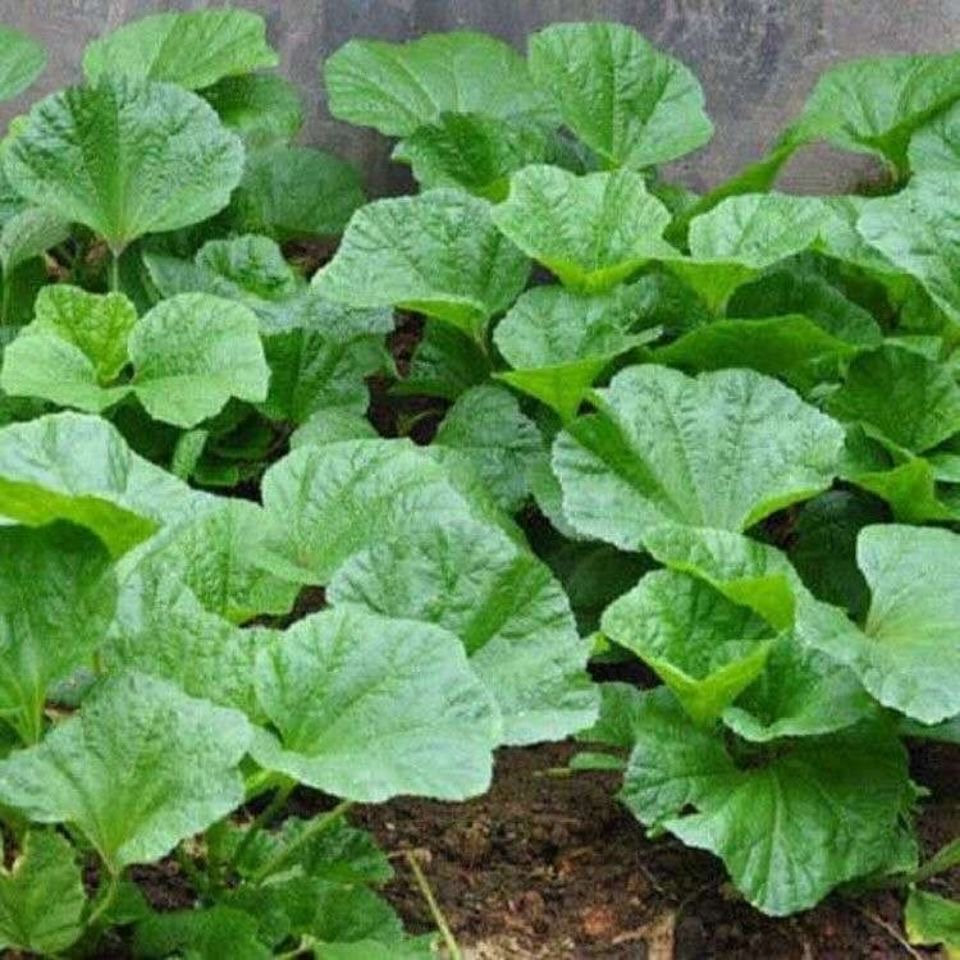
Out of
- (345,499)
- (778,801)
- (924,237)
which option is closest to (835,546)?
(924,237)

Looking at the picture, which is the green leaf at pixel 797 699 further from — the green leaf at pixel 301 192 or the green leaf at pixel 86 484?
the green leaf at pixel 301 192

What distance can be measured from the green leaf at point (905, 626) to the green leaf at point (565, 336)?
0.40 meters

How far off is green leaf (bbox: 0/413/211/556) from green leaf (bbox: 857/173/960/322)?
89cm

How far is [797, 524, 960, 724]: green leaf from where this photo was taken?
1.91m

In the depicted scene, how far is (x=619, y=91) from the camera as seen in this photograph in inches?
112

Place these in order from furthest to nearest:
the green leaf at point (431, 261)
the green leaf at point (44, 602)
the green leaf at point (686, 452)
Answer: the green leaf at point (431, 261) < the green leaf at point (686, 452) < the green leaf at point (44, 602)

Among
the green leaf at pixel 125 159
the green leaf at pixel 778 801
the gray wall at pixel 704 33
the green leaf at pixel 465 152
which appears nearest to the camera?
the green leaf at pixel 778 801

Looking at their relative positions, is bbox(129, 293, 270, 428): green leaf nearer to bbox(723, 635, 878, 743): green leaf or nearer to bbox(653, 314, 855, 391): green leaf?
bbox(653, 314, 855, 391): green leaf

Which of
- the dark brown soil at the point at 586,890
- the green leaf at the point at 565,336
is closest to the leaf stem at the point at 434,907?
the dark brown soil at the point at 586,890

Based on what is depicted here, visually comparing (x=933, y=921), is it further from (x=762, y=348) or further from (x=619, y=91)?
(x=619, y=91)

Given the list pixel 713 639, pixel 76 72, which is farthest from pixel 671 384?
pixel 76 72

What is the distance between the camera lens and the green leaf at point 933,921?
6.77 ft

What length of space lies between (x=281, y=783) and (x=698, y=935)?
1.48 feet

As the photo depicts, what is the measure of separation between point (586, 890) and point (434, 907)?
0.52 feet
